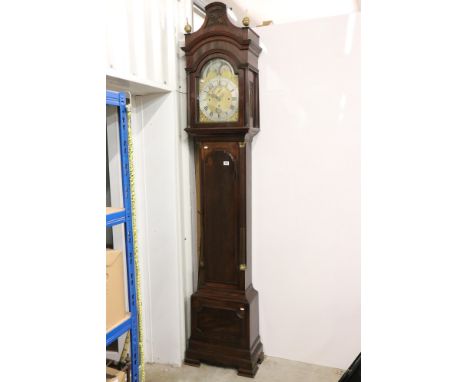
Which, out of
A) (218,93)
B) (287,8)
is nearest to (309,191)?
(218,93)

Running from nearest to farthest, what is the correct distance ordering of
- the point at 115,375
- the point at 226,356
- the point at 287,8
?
the point at 115,375, the point at 226,356, the point at 287,8

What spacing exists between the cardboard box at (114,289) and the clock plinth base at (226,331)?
2.93 ft

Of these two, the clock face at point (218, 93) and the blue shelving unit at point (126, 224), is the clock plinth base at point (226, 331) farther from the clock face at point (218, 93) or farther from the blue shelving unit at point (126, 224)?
the clock face at point (218, 93)

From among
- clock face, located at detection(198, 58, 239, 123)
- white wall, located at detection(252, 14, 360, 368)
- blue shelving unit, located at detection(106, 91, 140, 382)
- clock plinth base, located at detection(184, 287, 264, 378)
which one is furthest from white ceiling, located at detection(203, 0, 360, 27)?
clock plinth base, located at detection(184, 287, 264, 378)

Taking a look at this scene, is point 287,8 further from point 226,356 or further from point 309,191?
point 226,356

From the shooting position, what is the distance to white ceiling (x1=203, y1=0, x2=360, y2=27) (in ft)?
9.82

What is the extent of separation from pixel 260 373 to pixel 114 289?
1.26 meters

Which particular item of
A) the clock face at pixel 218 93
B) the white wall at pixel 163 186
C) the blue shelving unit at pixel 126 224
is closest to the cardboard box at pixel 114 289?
the blue shelving unit at pixel 126 224

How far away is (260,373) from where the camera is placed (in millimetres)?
2410
